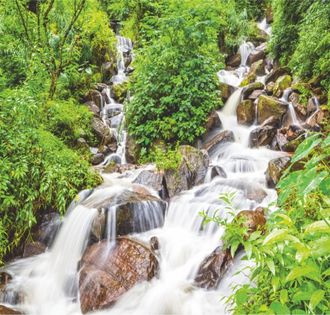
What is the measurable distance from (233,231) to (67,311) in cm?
354

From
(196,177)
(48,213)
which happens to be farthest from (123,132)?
(48,213)

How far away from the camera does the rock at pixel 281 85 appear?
9.30 m

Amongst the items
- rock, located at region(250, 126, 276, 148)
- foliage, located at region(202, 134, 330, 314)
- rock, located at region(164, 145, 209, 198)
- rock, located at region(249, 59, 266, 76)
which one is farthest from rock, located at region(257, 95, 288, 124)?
foliage, located at region(202, 134, 330, 314)

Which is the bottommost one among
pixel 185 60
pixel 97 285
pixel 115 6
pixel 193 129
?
pixel 97 285

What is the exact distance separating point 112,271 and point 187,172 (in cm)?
288

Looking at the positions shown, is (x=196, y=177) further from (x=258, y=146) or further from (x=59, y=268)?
(x=59, y=268)

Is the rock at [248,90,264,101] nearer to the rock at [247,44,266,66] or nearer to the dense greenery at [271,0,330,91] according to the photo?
the dense greenery at [271,0,330,91]

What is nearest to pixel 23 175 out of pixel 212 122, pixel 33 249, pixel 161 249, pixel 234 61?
pixel 33 249

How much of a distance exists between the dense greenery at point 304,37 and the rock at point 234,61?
86.9 inches

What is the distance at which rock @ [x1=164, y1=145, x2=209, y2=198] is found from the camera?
6547 mm

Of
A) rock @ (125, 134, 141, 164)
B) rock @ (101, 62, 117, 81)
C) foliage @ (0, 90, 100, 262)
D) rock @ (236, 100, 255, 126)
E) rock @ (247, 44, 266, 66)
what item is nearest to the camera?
foliage @ (0, 90, 100, 262)

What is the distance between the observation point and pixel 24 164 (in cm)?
505

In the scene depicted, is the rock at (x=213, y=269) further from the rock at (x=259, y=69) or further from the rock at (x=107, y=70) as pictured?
the rock at (x=107, y=70)

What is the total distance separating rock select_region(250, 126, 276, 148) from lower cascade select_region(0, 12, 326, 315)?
0.27 metres
